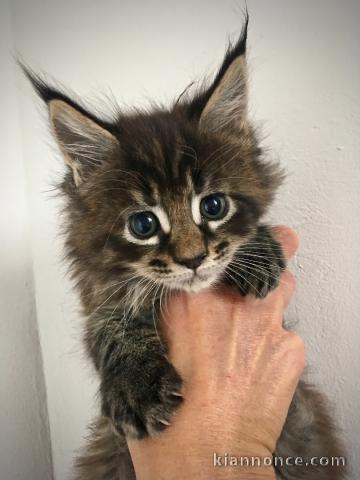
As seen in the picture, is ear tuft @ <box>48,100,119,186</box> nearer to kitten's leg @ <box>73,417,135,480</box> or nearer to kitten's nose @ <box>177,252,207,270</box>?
kitten's nose @ <box>177,252,207,270</box>

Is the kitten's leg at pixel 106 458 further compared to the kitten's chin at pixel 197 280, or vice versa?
the kitten's leg at pixel 106 458

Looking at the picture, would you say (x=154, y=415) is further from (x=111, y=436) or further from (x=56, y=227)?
(x=56, y=227)

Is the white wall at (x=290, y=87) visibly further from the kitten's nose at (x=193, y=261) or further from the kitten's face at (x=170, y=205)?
the kitten's nose at (x=193, y=261)

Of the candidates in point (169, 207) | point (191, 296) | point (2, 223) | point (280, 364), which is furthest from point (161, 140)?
point (2, 223)

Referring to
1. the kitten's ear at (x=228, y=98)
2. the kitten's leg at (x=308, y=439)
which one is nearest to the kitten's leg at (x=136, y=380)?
the kitten's leg at (x=308, y=439)

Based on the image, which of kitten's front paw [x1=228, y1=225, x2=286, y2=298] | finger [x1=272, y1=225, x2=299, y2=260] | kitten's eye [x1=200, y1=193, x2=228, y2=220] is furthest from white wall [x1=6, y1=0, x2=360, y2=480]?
kitten's eye [x1=200, y1=193, x2=228, y2=220]

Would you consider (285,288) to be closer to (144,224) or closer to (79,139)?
(144,224)

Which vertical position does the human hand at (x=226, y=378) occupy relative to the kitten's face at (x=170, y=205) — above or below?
below
